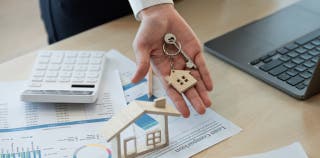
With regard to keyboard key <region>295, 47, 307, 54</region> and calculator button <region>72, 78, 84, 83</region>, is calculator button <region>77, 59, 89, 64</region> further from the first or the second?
keyboard key <region>295, 47, 307, 54</region>

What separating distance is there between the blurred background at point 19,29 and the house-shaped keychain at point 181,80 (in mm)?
1349

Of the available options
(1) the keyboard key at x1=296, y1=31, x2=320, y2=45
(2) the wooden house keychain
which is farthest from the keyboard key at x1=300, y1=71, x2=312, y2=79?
(2) the wooden house keychain

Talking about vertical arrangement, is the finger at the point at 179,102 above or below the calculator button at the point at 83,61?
below

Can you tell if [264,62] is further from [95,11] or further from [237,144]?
[95,11]

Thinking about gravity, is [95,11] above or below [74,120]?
above

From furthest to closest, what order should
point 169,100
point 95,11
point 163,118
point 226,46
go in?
point 95,11
point 226,46
point 169,100
point 163,118

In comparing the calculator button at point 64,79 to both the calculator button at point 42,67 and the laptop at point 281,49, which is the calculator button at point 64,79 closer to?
the calculator button at point 42,67

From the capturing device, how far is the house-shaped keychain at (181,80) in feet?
2.77

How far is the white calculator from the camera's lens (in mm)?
853

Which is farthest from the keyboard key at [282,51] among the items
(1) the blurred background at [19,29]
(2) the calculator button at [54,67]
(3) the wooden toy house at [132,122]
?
(1) the blurred background at [19,29]

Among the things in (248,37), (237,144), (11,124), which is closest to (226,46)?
(248,37)

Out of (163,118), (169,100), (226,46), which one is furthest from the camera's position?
(226,46)

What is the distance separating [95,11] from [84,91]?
32 centimetres

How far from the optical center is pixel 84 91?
0.87m
